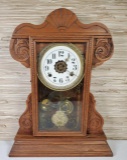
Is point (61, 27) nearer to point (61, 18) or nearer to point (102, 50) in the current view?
point (61, 18)

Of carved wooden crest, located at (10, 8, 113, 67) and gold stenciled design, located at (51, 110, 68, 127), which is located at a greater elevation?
carved wooden crest, located at (10, 8, 113, 67)

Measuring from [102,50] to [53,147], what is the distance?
40 cm

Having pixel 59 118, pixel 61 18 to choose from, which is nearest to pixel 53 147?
pixel 59 118

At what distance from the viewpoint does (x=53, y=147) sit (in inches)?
31.4

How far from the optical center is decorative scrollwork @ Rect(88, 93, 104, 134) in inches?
31.8

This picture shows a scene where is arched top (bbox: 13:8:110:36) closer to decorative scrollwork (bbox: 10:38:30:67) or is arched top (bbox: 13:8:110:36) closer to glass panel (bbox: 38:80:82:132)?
decorative scrollwork (bbox: 10:38:30:67)

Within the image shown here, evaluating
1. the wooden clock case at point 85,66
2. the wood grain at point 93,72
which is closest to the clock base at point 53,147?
the wooden clock case at point 85,66

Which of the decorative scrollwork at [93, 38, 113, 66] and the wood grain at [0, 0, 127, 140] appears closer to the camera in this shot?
the decorative scrollwork at [93, 38, 113, 66]

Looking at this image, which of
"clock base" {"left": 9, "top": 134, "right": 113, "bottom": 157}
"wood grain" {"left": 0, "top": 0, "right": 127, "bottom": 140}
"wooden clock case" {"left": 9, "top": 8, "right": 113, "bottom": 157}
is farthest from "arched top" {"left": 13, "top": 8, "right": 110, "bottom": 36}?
"clock base" {"left": 9, "top": 134, "right": 113, "bottom": 157}

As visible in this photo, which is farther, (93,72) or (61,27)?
(93,72)

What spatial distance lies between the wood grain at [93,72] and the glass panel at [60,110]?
154 mm

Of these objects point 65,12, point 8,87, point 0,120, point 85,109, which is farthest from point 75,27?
point 0,120

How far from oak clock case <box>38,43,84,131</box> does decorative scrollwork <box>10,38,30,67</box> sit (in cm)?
5

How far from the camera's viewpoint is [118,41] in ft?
2.89
